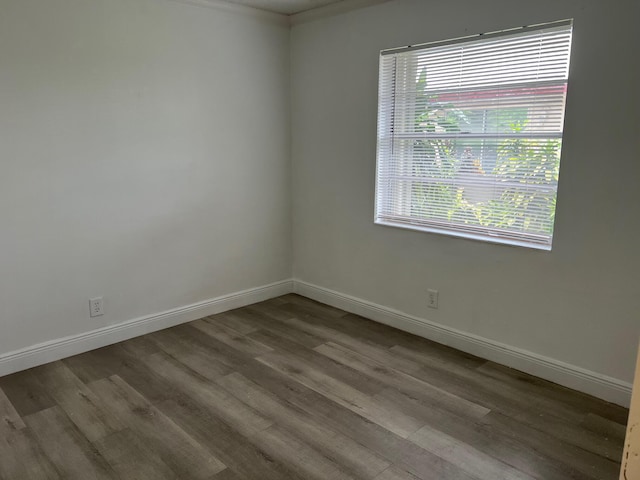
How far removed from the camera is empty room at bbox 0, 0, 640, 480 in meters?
2.44

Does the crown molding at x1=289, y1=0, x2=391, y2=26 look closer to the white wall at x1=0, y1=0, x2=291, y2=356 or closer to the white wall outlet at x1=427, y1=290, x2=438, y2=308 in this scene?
the white wall at x1=0, y1=0, x2=291, y2=356

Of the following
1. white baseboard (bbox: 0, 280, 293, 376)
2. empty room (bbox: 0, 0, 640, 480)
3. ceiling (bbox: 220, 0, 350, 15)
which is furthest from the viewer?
ceiling (bbox: 220, 0, 350, 15)

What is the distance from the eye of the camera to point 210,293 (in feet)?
13.1

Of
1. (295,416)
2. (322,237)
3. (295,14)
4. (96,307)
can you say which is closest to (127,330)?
(96,307)

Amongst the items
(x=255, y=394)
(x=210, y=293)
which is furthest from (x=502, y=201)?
(x=210, y=293)

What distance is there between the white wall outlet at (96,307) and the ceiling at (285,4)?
232 cm

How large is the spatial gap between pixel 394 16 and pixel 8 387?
3319mm

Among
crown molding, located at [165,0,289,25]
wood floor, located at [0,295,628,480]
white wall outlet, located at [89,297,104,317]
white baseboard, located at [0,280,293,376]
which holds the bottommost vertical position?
wood floor, located at [0,295,628,480]

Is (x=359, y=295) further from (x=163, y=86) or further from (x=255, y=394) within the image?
(x=163, y=86)

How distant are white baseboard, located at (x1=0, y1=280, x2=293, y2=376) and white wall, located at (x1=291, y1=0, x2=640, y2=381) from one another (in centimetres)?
47

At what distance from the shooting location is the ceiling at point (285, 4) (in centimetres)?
365

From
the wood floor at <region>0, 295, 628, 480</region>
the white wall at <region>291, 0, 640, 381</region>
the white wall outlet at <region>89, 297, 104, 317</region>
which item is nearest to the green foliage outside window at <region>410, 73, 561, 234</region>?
the white wall at <region>291, 0, 640, 381</region>

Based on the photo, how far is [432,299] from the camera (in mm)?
3506

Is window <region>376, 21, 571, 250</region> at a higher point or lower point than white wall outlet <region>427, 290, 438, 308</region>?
higher
